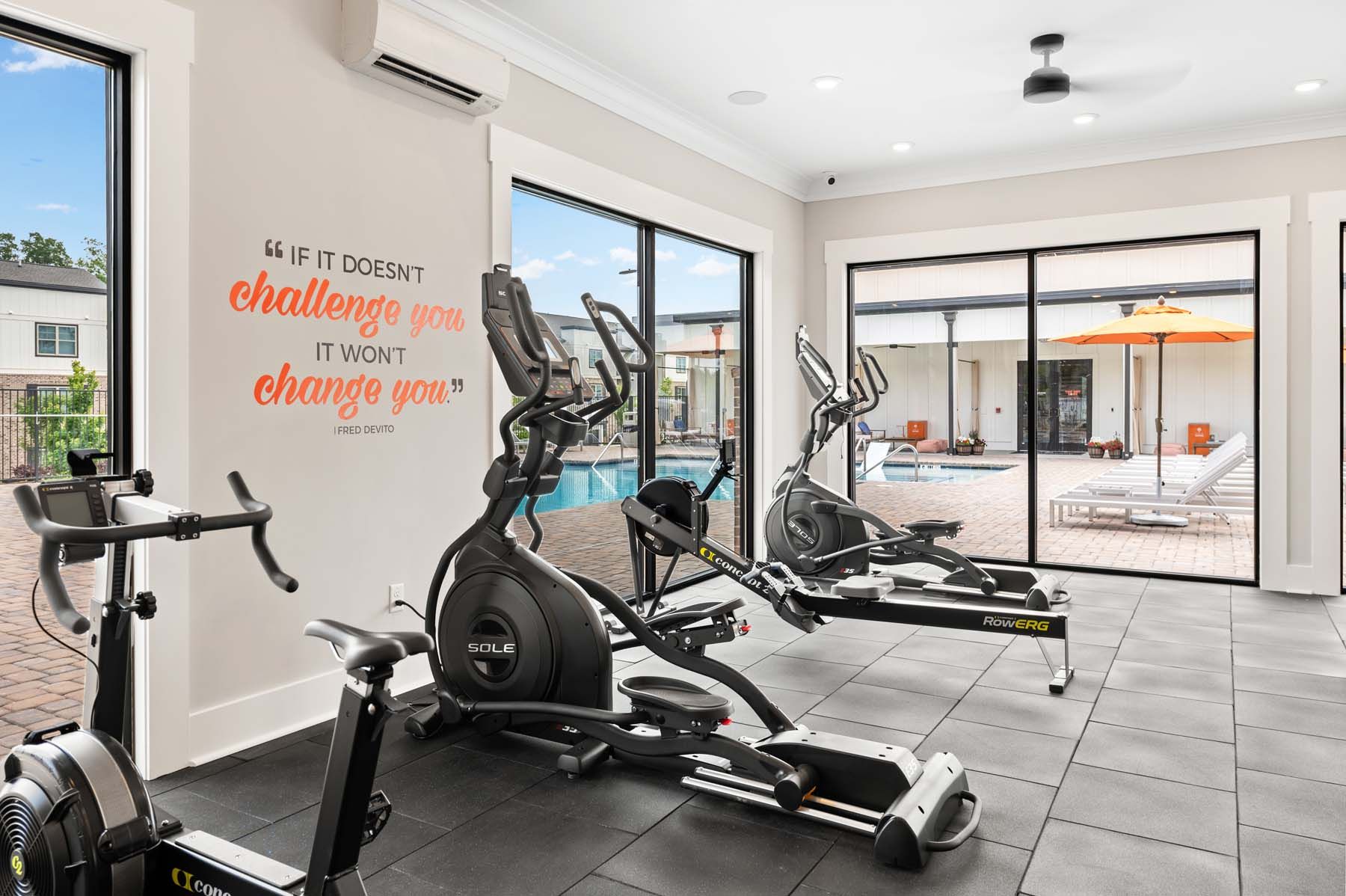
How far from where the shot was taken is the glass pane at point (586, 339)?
471 cm

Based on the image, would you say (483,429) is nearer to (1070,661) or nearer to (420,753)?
(420,753)

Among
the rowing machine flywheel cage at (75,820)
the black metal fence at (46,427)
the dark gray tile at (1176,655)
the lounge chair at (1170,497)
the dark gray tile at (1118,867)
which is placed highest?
the black metal fence at (46,427)

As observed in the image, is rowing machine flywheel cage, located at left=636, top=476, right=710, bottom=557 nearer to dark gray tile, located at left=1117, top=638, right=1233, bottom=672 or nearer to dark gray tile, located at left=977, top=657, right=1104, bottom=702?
dark gray tile, located at left=977, top=657, right=1104, bottom=702

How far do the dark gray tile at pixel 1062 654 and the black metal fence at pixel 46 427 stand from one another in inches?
153

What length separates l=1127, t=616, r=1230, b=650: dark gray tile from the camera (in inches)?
179

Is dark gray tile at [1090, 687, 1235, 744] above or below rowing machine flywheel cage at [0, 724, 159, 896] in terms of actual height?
below

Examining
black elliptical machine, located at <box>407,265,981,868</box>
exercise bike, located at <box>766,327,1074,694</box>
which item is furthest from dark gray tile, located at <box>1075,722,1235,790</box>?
exercise bike, located at <box>766,327,1074,694</box>

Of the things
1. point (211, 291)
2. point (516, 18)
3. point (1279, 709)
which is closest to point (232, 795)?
point (211, 291)

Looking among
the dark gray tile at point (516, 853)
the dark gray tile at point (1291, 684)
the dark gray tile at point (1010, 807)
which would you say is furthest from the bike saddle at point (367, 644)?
the dark gray tile at point (1291, 684)

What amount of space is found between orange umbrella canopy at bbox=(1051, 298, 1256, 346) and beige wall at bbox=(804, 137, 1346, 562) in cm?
46

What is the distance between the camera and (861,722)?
3.41m

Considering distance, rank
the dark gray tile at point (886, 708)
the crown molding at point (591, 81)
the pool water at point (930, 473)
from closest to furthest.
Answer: the dark gray tile at point (886, 708)
the crown molding at point (591, 81)
the pool water at point (930, 473)

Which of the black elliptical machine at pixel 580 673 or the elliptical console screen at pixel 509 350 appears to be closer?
the black elliptical machine at pixel 580 673

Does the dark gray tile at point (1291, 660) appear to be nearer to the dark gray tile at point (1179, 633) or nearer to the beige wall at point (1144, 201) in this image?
the dark gray tile at point (1179, 633)
